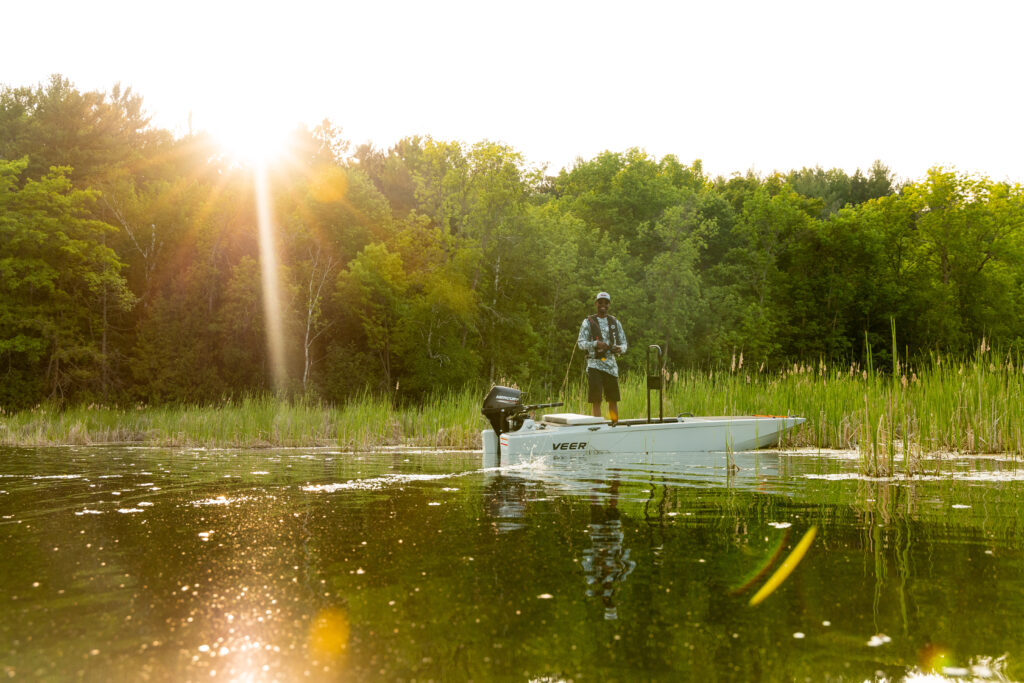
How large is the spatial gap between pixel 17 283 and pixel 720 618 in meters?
34.1

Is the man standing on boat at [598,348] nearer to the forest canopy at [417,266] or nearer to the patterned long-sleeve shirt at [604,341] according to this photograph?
the patterned long-sleeve shirt at [604,341]

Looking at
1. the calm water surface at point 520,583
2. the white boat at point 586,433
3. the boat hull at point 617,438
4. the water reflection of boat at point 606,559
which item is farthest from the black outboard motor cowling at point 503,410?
the water reflection of boat at point 606,559

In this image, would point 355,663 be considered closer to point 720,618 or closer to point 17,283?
point 720,618

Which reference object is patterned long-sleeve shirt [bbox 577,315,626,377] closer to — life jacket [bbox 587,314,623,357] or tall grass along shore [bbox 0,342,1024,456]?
life jacket [bbox 587,314,623,357]

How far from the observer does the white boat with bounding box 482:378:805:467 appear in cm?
1106

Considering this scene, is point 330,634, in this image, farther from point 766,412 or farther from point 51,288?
point 51,288

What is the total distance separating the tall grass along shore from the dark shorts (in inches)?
61.7

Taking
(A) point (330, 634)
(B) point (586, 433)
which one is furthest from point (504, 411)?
(A) point (330, 634)

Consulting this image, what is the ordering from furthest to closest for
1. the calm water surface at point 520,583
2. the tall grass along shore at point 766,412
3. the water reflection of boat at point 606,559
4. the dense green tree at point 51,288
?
the dense green tree at point 51,288
the tall grass along shore at point 766,412
the water reflection of boat at point 606,559
the calm water surface at point 520,583

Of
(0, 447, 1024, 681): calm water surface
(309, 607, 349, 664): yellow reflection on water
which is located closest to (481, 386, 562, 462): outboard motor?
(0, 447, 1024, 681): calm water surface

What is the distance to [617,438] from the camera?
37.0 feet

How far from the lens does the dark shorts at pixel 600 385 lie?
13016 millimetres

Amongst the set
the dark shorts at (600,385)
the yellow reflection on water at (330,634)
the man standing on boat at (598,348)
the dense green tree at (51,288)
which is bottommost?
the yellow reflection on water at (330,634)

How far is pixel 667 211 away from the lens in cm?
4381
